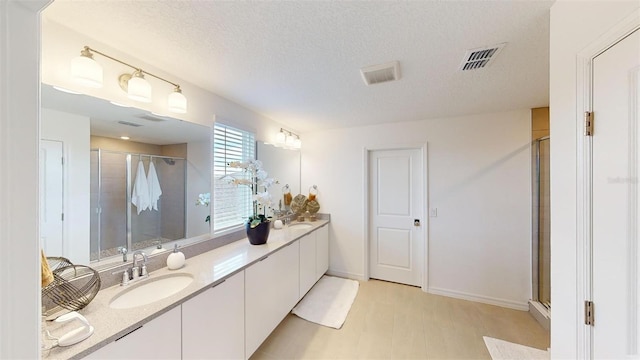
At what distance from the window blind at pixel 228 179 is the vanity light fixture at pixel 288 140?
561 mm

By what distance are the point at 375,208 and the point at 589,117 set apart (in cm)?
259

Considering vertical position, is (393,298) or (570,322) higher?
(570,322)

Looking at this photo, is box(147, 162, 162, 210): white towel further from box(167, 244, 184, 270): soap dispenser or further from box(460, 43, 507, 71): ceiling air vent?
box(460, 43, 507, 71): ceiling air vent

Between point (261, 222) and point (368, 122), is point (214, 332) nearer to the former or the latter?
point (261, 222)

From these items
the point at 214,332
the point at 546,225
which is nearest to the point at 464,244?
the point at 546,225

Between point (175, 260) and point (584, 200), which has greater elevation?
point (584, 200)

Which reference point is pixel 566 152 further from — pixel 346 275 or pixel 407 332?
pixel 346 275

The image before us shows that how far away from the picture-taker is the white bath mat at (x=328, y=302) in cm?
238

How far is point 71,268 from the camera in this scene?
1.21m

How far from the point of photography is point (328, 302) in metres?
2.70

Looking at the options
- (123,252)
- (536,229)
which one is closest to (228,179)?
(123,252)

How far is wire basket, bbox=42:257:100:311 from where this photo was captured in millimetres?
1067

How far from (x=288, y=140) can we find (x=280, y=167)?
42 cm

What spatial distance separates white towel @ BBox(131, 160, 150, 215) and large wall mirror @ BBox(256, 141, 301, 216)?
50.1 inches
